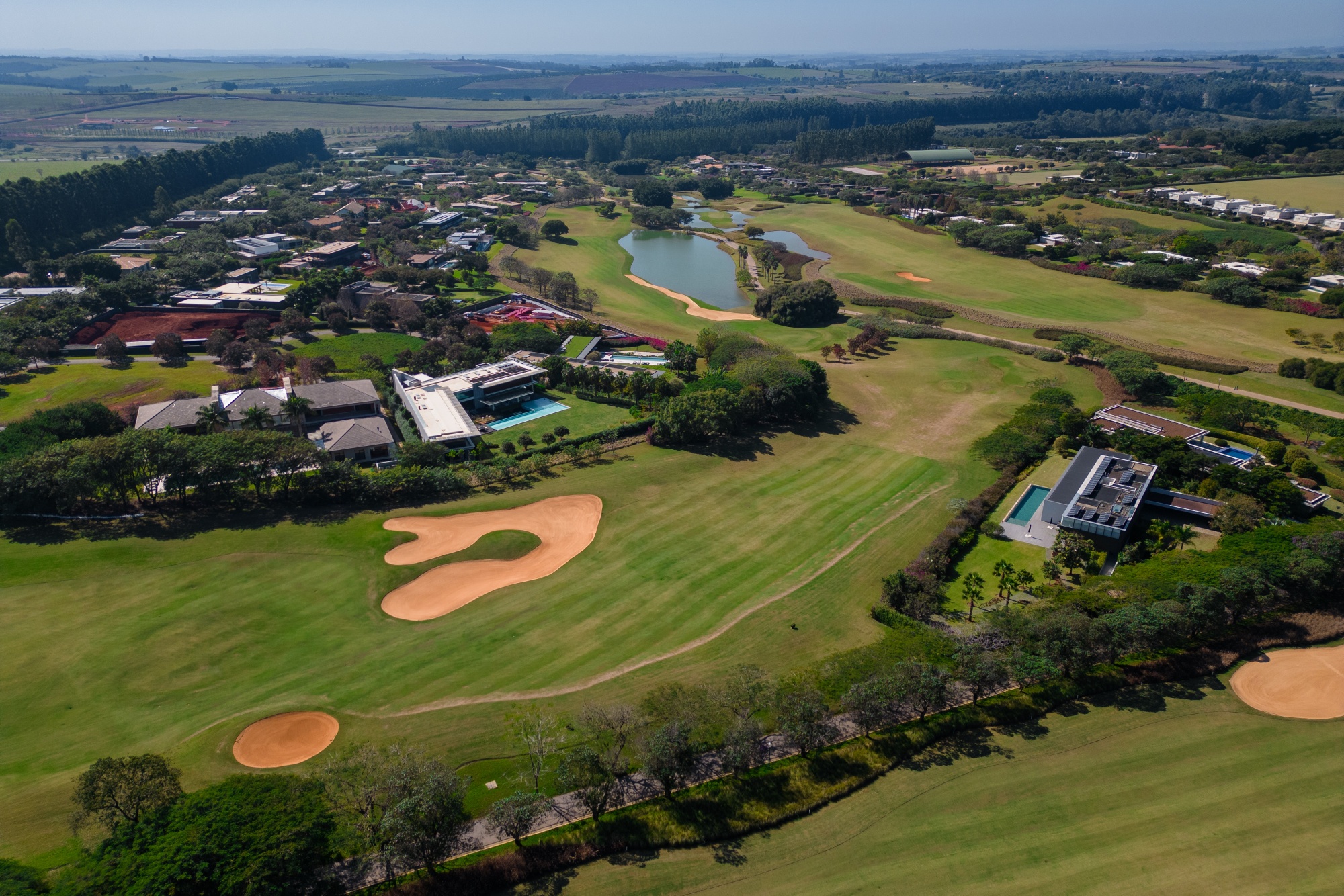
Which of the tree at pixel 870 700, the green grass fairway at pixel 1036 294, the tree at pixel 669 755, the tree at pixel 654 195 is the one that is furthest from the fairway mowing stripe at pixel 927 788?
the tree at pixel 654 195

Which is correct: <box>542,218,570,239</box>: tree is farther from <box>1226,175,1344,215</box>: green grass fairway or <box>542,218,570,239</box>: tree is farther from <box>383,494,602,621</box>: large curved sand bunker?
<box>1226,175,1344,215</box>: green grass fairway

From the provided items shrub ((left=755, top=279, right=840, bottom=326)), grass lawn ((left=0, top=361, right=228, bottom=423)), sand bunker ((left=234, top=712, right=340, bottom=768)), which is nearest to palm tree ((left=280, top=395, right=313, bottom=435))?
grass lawn ((left=0, top=361, right=228, bottom=423))

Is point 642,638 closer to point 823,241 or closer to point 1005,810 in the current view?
point 1005,810

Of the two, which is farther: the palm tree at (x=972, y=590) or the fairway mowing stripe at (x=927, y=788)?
the palm tree at (x=972, y=590)

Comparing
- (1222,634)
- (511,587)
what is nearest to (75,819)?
(511,587)

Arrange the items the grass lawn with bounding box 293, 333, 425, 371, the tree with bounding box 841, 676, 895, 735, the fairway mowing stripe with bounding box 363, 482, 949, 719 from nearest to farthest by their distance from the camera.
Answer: the tree with bounding box 841, 676, 895, 735 → the fairway mowing stripe with bounding box 363, 482, 949, 719 → the grass lawn with bounding box 293, 333, 425, 371

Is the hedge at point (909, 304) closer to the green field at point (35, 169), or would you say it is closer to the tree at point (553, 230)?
the tree at point (553, 230)
